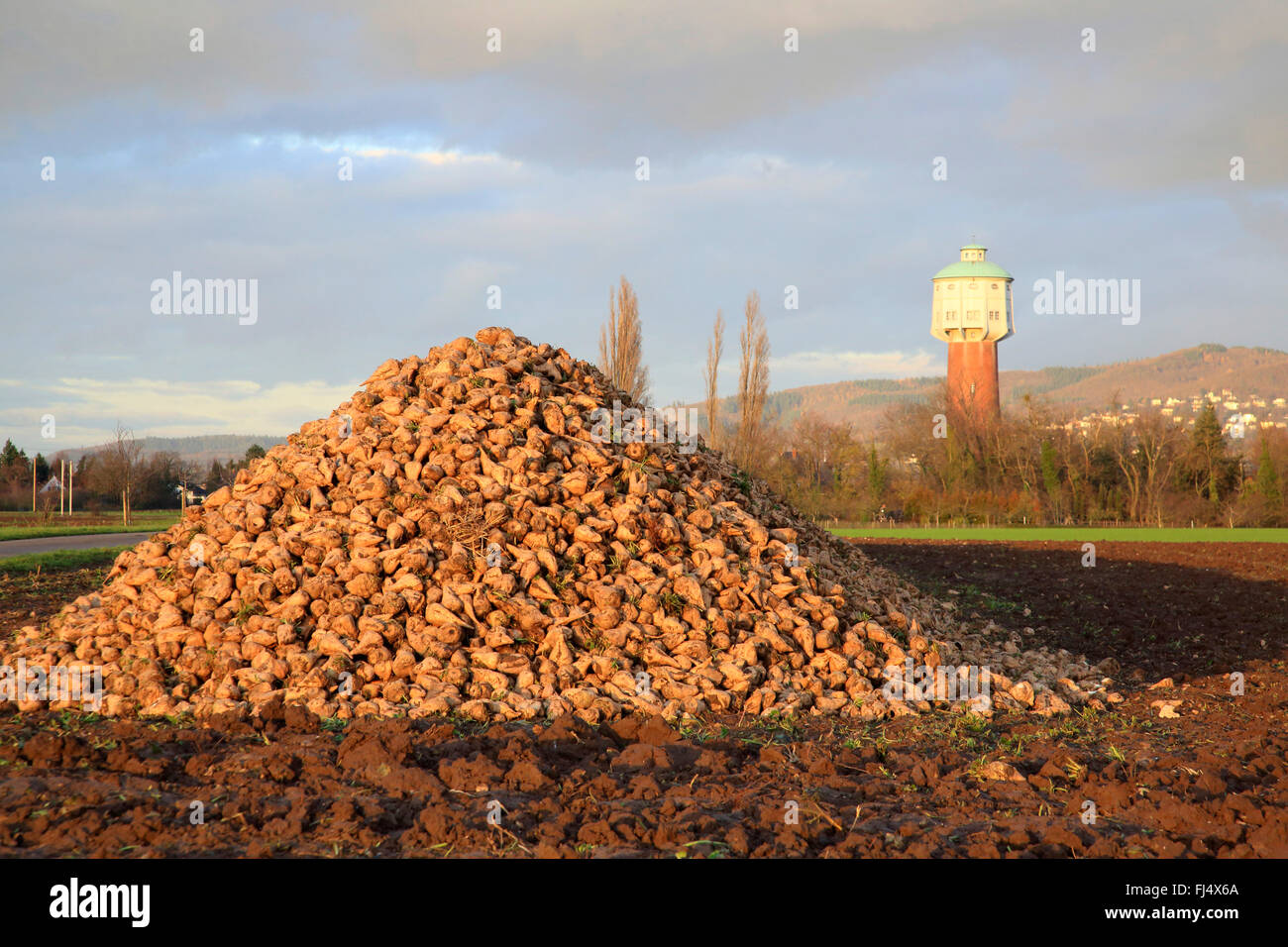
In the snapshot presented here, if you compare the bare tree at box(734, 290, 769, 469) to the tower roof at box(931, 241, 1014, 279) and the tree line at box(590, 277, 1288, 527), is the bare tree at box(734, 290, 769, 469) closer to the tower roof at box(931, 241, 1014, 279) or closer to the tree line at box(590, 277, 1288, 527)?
the tree line at box(590, 277, 1288, 527)

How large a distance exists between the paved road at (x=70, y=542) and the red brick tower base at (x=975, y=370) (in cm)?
4093

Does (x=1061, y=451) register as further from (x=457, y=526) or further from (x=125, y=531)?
(x=457, y=526)

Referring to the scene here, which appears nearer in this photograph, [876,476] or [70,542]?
[70,542]

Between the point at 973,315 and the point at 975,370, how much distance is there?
3668 mm

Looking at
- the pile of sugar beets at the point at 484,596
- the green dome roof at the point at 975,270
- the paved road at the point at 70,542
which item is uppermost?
the green dome roof at the point at 975,270

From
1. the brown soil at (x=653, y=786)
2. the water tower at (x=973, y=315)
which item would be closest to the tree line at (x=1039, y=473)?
the water tower at (x=973, y=315)

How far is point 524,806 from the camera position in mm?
4055

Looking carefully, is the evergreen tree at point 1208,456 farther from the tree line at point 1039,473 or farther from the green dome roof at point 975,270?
the green dome roof at point 975,270

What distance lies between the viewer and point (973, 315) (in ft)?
182

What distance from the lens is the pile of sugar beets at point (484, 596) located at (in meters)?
5.89

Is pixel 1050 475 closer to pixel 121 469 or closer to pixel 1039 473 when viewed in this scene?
pixel 1039 473

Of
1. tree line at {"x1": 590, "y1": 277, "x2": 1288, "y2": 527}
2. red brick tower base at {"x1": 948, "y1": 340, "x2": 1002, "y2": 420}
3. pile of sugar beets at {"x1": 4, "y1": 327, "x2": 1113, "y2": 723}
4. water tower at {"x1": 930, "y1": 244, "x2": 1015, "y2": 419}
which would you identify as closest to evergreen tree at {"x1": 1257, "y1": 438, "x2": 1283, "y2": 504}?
tree line at {"x1": 590, "y1": 277, "x2": 1288, "y2": 527}

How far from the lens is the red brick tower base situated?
51750 mm

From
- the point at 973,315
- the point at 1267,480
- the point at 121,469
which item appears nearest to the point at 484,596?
the point at 121,469
